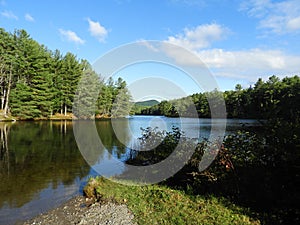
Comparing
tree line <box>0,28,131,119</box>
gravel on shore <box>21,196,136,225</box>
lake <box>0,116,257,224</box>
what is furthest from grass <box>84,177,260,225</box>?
tree line <box>0,28,131,119</box>

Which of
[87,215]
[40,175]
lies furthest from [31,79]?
[87,215]

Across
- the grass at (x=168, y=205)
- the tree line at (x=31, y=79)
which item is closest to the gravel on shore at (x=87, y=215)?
the grass at (x=168, y=205)

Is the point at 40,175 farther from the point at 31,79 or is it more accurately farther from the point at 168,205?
the point at 31,79

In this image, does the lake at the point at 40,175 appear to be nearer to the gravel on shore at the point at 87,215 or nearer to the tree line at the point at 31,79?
the gravel on shore at the point at 87,215

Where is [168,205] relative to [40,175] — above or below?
above

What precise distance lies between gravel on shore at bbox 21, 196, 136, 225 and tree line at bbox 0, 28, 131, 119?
32.4 metres

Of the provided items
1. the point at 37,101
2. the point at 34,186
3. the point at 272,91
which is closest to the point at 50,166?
the point at 34,186

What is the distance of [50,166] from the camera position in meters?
11.1

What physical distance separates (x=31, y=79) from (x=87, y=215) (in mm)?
42914

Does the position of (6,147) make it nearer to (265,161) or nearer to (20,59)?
(265,161)

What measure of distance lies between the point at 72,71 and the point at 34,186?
45.3m

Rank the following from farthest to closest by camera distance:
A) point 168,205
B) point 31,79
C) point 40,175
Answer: point 31,79
point 40,175
point 168,205

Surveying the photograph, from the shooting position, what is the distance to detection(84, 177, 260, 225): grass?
4.98m

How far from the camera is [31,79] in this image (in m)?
42.7
